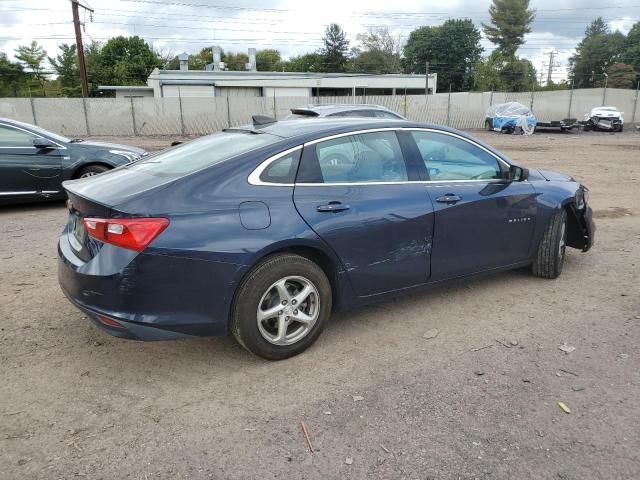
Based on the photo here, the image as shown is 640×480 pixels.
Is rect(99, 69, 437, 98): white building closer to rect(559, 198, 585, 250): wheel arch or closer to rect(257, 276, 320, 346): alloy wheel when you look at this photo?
rect(559, 198, 585, 250): wheel arch

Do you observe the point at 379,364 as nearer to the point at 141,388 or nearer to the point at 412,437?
the point at 412,437

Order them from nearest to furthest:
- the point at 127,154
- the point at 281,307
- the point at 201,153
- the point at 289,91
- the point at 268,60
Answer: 1. the point at 281,307
2. the point at 201,153
3. the point at 127,154
4. the point at 289,91
5. the point at 268,60

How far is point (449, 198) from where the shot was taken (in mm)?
4148

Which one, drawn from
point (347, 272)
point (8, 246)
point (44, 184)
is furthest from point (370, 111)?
point (347, 272)

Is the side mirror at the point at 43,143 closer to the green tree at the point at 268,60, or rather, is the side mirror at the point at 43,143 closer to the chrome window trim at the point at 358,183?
the chrome window trim at the point at 358,183

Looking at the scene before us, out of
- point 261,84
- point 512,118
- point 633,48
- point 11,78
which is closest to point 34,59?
point 11,78

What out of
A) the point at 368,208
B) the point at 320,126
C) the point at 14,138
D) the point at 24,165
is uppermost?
the point at 320,126

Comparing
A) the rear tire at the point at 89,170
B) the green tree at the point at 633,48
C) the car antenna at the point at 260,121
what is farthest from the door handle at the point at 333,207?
the green tree at the point at 633,48

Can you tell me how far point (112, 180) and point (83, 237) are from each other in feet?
1.61

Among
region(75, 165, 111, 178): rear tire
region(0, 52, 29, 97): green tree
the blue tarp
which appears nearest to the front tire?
region(75, 165, 111, 178): rear tire

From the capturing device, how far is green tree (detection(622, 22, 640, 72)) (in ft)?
270

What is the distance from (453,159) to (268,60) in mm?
93469

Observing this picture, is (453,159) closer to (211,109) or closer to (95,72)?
(211,109)

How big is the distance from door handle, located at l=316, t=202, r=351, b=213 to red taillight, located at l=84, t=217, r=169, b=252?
101 cm
